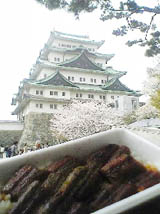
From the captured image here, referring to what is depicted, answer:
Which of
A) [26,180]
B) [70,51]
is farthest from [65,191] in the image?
[70,51]

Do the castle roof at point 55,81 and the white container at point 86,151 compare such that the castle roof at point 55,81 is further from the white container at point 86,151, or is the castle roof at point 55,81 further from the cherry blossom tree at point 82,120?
the white container at point 86,151

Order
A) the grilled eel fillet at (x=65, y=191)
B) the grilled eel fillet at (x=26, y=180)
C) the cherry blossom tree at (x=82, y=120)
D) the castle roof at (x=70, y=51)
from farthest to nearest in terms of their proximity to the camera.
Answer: the castle roof at (x=70, y=51) → the cherry blossom tree at (x=82, y=120) → the grilled eel fillet at (x=26, y=180) → the grilled eel fillet at (x=65, y=191)

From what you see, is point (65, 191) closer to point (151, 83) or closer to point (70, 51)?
point (151, 83)

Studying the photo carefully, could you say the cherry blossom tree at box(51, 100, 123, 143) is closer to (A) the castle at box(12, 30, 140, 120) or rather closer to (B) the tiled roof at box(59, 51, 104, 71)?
(A) the castle at box(12, 30, 140, 120)

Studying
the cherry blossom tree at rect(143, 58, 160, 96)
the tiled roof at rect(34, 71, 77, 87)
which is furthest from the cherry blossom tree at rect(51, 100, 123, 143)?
the cherry blossom tree at rect(143, 58, 160, 96)

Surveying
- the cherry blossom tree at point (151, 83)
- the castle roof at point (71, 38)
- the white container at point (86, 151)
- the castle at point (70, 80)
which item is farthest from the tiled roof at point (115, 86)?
the white container at point (86, 151)

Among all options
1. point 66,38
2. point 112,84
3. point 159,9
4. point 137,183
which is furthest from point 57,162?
point 66,38
